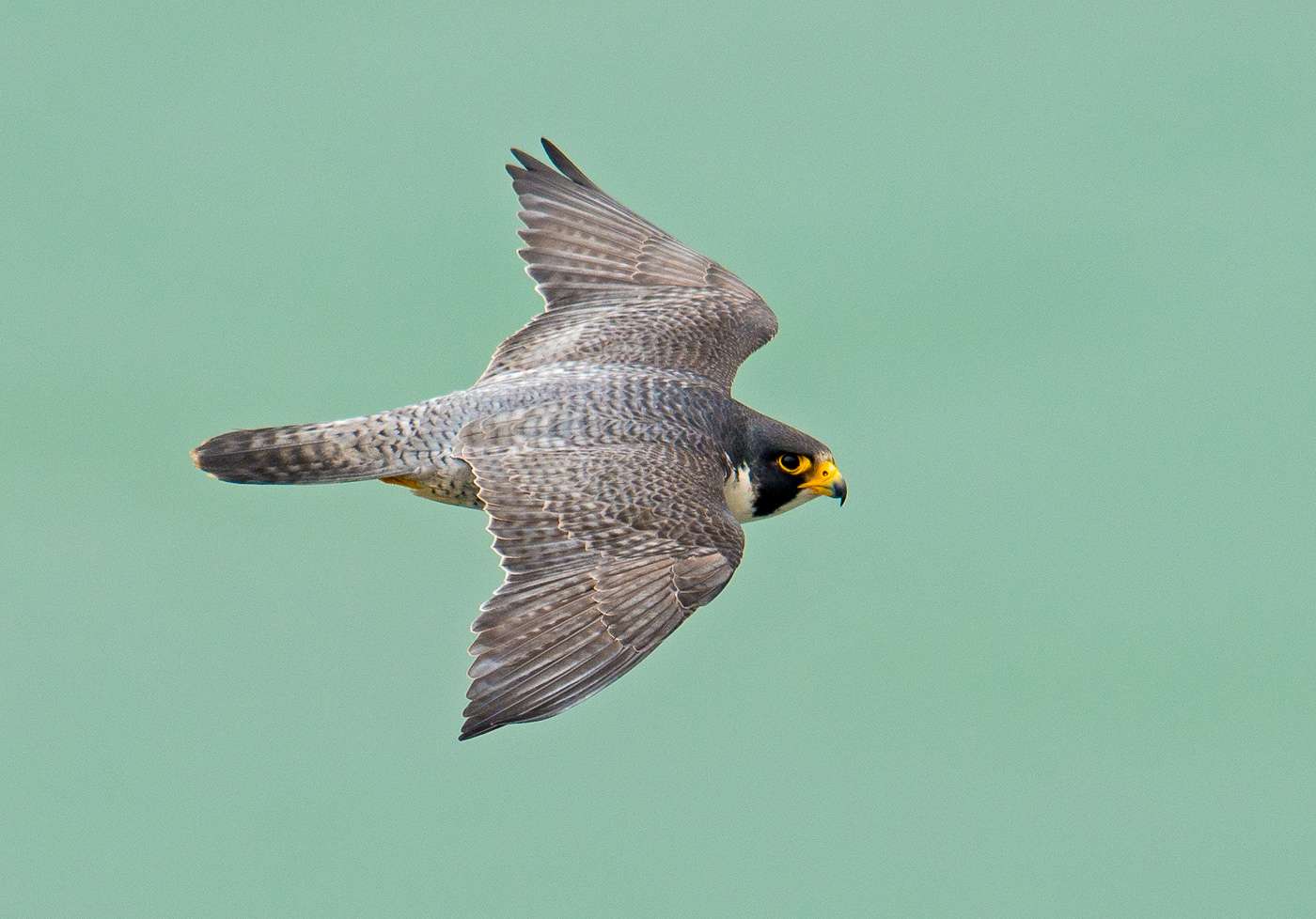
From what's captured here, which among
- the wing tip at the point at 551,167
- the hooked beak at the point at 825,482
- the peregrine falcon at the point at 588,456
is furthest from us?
the wing tip at the point at 551,167

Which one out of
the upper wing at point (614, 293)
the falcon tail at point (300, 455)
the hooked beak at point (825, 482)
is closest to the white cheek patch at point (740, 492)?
the hooked beak at point (825, 482)

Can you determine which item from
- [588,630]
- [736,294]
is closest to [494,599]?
[588,630]

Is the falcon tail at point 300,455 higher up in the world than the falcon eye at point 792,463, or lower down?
higher up

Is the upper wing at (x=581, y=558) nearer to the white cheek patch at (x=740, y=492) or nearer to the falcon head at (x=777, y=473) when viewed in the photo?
the white cheek patch at (x=740, y=492)

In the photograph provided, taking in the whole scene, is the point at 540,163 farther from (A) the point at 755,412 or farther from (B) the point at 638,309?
(A) the point at 755,412

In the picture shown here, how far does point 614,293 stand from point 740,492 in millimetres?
1546

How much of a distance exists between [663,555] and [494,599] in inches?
29.0

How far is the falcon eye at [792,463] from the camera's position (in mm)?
8445

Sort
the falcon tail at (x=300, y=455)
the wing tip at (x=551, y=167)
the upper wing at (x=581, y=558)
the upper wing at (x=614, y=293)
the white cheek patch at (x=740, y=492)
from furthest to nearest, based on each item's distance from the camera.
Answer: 1. the wing tip at (x=551, y=167)
2. the upper wing at (x=614, y=293)
3. the white cheek patch at (x=740, y=492)
4. the falcon tail at (x=300, y=455)
5. the upper wing at (x=581, y=558)

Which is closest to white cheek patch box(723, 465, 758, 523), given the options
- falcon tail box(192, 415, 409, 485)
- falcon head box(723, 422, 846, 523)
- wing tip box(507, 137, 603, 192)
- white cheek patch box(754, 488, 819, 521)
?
falcon head box(723, 422, 846, 523)

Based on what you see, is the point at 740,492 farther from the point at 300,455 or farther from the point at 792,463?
the point at 300,455

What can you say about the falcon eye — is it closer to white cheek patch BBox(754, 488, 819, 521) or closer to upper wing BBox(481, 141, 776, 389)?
white cheek patch BBox(754, 488, 819, 521)

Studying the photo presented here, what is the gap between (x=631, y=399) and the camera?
8133 millimetres

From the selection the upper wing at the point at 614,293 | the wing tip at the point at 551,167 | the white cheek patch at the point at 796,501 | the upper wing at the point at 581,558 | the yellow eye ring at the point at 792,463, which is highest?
the wing tip at the point at 551,167
